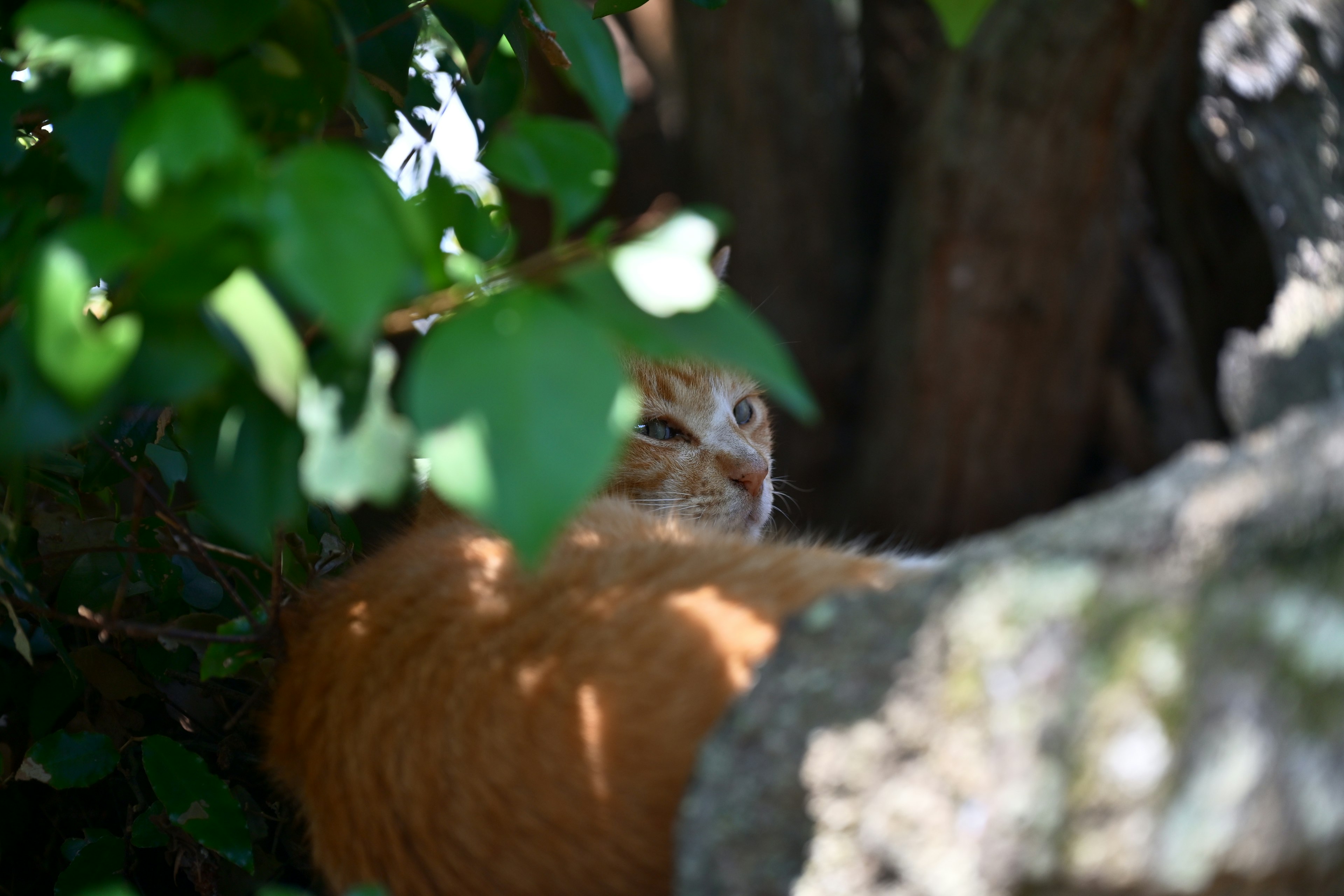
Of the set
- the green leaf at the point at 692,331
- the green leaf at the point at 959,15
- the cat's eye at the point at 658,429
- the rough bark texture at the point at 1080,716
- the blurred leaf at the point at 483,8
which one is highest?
the blurred leaf at the point at 483,8

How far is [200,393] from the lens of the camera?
2.35ft

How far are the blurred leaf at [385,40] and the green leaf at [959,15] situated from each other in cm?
60

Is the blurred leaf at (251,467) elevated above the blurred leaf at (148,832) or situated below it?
above

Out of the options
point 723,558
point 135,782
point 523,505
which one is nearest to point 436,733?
point 723,558

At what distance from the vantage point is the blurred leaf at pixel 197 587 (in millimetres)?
1450

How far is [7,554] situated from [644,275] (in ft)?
2.99

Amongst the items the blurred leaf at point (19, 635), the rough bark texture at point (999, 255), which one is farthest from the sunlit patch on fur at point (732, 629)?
the rough bark texture at point (999, 255)

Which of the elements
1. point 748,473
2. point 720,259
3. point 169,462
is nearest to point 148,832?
point 169,462

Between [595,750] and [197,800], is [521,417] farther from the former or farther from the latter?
[197,800]

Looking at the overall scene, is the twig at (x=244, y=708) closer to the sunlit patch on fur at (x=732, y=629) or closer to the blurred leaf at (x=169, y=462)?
the blurred leaf at (x=169, y=462)

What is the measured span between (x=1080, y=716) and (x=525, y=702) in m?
0.46

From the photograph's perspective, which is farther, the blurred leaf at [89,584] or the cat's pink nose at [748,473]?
the cat's pink nose at [748,473]

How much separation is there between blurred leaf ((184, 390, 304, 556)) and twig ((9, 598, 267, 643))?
53 centimetres

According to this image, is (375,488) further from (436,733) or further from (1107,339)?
(1107,339)
